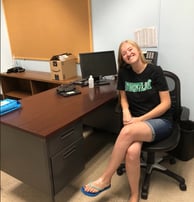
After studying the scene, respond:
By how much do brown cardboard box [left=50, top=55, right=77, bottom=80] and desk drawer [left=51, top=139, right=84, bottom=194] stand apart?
4.46ft

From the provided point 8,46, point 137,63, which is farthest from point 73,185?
point 8,46

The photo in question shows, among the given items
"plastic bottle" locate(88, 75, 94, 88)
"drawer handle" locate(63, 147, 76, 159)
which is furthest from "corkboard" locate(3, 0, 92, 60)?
"drawer handle" locate(63, 147, 76, 159)

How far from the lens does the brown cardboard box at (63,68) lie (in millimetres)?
2873

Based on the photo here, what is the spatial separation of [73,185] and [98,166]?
1.15 feet

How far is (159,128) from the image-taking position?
1.71 metres

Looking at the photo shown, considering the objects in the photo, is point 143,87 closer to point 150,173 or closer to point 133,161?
point 133,161

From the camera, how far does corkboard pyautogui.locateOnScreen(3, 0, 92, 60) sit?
9.34 feet

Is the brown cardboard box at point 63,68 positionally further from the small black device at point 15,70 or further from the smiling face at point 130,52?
the smiling face at point 130,52

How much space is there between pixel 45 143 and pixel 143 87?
0.89 m

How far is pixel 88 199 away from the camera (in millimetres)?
1817

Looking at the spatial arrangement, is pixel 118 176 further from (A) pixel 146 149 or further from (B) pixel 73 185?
(A) pixel 146 149

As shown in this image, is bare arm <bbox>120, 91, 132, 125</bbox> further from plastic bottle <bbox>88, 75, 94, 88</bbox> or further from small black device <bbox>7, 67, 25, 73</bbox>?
small black device <bbox>7, 67, 25, 73</bbox>

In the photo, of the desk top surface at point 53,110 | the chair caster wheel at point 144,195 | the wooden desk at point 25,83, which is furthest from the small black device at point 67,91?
the chair caster wheel at point 144,195

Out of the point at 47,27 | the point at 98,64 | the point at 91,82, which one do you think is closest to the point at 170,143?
the point at 91,82
